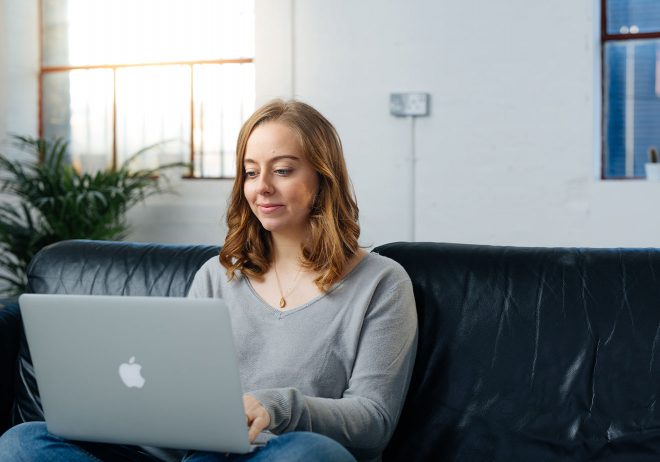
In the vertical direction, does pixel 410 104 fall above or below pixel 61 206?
above

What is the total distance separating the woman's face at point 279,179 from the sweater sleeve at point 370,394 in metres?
0.25

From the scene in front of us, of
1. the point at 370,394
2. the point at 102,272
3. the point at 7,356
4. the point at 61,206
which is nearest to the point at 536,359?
the point at 370,394

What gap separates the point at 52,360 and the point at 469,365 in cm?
83

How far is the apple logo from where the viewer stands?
1.29 metres

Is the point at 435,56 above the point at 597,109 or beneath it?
above

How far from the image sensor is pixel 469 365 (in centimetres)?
176

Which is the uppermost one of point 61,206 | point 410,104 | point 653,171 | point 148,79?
point 148,79

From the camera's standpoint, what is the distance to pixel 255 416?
1327 mm

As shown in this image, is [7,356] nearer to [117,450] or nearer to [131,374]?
[117,450]

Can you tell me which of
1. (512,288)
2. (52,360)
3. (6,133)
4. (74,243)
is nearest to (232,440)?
(52,360)

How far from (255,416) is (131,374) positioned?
0.66 ft

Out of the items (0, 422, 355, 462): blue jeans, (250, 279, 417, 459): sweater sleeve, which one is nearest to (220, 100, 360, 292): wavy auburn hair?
(250, 279, 417, 459): sweater sleeve

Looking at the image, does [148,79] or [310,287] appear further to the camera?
[148,79]

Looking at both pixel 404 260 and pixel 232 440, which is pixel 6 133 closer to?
pixel 404 260
